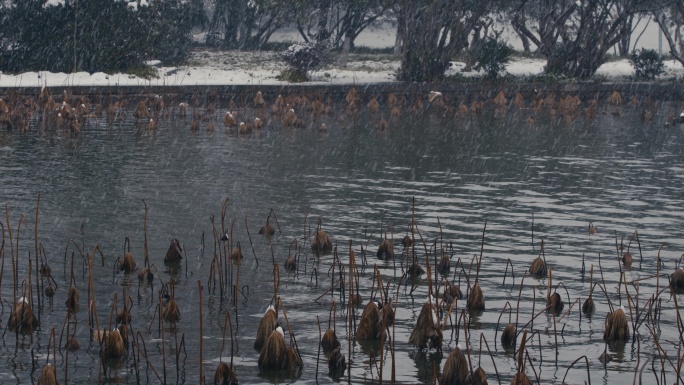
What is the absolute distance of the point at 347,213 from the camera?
1798 cm

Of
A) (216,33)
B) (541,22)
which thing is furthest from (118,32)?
(216,33)

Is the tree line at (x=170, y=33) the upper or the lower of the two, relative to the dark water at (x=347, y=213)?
upper

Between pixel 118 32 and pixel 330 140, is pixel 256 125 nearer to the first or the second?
pixel 330 140

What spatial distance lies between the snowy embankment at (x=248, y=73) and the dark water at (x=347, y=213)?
9.39m

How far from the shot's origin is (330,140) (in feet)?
97.6

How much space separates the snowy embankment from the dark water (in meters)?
9.39

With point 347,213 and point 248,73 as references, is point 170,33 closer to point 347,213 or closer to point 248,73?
point 248,73

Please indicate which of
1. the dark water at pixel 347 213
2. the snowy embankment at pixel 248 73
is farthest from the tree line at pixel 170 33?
the dark water at pixel 347 213

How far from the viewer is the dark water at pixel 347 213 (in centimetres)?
1002

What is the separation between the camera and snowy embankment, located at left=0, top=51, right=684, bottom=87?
4228 centimetres

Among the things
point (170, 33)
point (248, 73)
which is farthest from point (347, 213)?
point (170, 33)

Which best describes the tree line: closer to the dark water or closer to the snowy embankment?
the snowy embankment

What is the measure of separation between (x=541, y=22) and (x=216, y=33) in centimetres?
2705

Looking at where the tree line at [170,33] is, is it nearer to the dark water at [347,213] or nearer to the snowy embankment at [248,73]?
the snowy embankment at [248,73]
